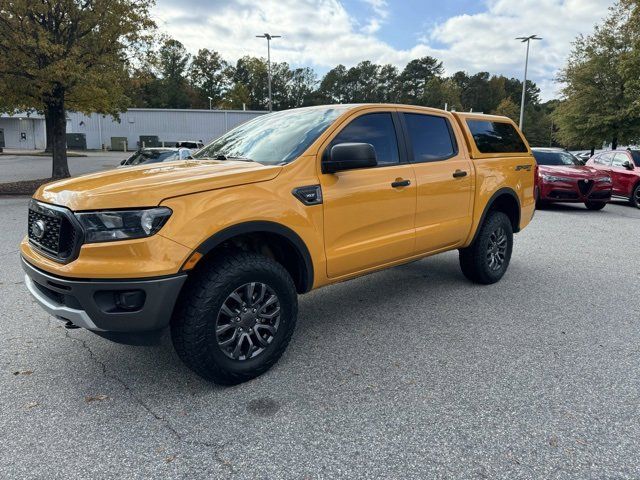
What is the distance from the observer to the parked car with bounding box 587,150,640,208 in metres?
13.1

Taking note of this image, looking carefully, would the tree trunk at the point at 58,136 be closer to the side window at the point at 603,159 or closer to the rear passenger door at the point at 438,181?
the rear passenger door at the point at 438,181

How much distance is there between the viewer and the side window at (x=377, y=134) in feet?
12.3

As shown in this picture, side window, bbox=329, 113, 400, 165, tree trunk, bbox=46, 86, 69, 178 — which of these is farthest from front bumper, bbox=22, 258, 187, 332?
tree trunk, bbox=46, 86, 69, 178

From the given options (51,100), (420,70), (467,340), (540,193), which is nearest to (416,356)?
(467,340)

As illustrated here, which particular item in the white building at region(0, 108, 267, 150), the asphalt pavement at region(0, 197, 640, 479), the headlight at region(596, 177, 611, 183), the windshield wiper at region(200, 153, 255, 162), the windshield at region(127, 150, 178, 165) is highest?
the white building at region(0, 108, 267, 150)

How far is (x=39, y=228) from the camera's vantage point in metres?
2.94

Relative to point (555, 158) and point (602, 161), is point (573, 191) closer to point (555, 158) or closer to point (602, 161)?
point (555, 158)

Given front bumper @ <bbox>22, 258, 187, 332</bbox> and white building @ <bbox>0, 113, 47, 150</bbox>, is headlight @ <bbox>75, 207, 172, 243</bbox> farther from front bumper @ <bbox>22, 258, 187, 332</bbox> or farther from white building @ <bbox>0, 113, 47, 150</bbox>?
white building @ <bbox>0, 113, 47, 150</bbox>

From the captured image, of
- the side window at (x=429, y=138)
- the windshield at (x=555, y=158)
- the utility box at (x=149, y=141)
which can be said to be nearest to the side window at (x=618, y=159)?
the windshield at (x=555, y=158)

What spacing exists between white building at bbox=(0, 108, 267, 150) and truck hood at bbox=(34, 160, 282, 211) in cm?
4737

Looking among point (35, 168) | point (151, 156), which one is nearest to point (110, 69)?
point (151, 156)

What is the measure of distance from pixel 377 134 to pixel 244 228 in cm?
166

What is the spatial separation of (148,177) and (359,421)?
1.96 meters

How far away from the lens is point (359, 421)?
2691mm
